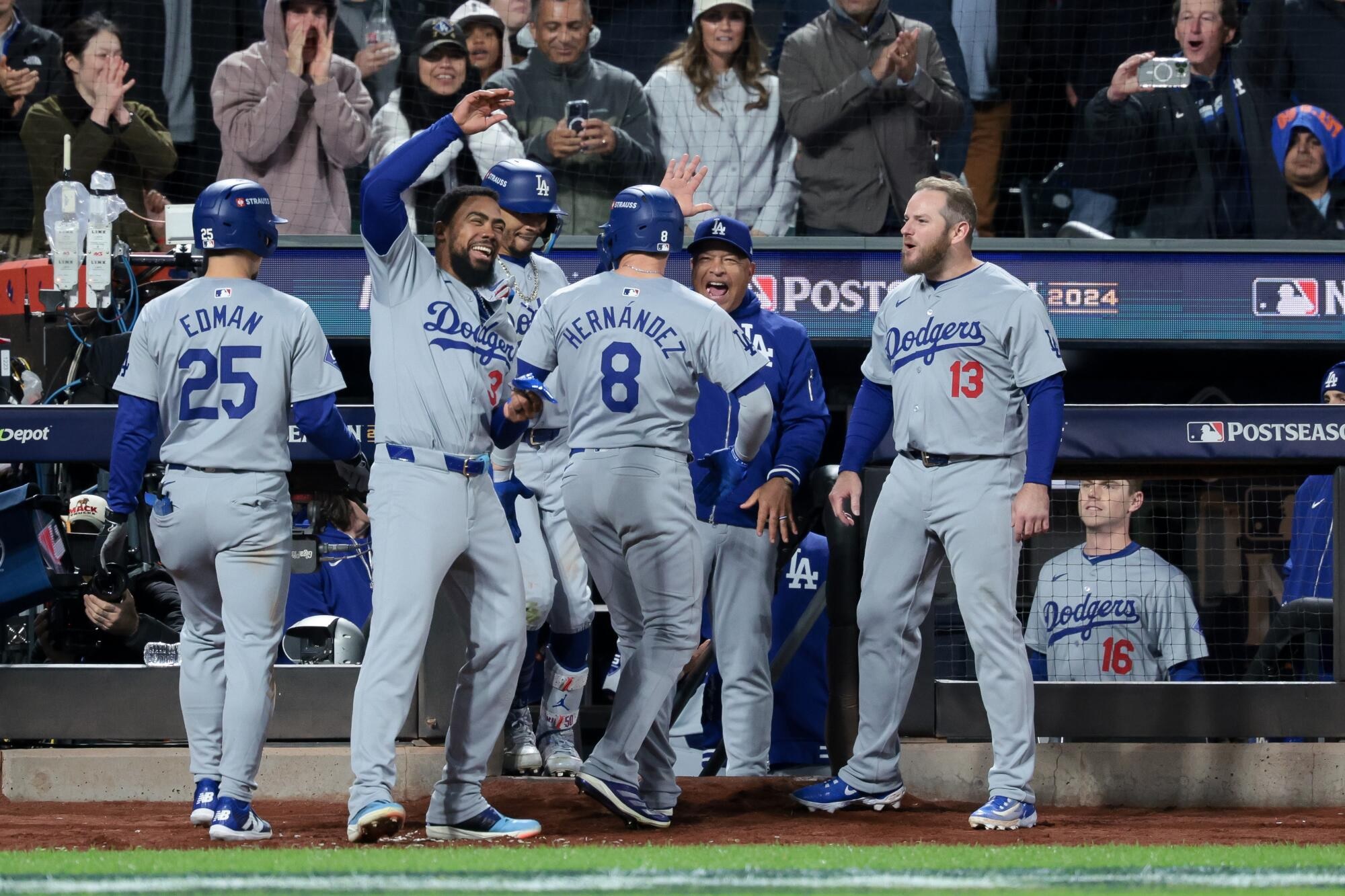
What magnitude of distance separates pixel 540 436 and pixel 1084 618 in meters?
1.96

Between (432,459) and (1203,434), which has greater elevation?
(1203,434)

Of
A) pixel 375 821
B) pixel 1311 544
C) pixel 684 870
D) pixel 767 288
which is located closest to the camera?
pixel 684 870

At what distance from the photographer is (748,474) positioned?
529 centimetres

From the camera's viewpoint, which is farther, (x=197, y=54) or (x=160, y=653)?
(x=197, y=54)

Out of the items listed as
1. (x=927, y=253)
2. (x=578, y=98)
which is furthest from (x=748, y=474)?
(x=578, y=98)

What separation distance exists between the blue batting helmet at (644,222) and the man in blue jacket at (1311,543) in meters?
2.39

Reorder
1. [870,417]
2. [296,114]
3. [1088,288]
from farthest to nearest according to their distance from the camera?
[296,114] < [1088,288] < [870,417]

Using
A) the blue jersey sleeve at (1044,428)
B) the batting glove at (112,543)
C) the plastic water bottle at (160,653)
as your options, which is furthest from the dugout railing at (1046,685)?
the blue jersey sleeve at (1044,428)

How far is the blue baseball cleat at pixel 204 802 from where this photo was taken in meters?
4.29

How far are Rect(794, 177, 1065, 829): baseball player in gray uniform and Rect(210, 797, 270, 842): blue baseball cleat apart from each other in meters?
1.51

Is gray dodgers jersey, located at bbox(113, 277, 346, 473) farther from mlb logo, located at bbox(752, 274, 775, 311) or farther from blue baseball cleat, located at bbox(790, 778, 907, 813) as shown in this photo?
mlb logo, located at bbox(752, 274, 775, 311)

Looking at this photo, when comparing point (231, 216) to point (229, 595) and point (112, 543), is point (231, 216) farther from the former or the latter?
point (112, 543)

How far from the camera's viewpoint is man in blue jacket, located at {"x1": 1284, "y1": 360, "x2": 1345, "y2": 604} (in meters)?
5.43

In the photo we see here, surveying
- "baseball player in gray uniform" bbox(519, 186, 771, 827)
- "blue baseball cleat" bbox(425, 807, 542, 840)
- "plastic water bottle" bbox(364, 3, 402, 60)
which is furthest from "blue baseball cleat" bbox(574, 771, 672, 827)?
"plastic water bottle" bbox(364, 3, 402, 60)
